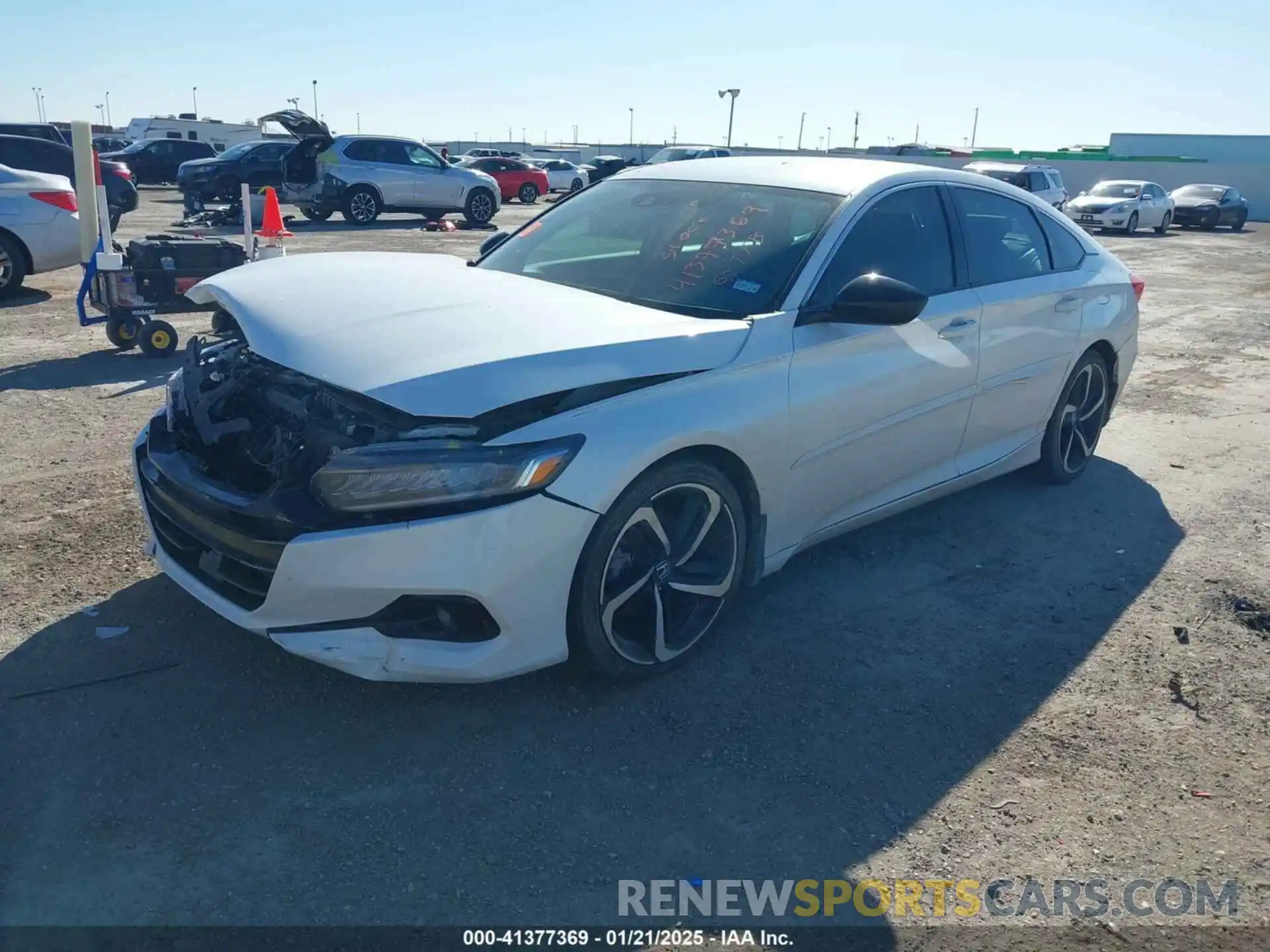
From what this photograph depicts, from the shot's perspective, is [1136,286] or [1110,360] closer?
[1110,360]

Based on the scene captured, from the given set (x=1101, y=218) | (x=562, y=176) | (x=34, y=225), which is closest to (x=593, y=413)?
(x=34, y=225)

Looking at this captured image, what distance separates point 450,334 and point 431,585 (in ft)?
2.70

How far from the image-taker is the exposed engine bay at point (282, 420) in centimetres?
292

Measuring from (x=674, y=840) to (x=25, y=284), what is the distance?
1145 cm

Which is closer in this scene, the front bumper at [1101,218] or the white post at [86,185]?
the white post at [86,185]

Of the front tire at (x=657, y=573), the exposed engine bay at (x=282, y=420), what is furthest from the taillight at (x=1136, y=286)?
the exposed engine bay at (x=282, y=420)

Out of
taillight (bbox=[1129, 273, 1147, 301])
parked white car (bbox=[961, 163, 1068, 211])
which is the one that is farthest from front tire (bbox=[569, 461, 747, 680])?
parked white car (bbox=[961, 163, 1068, 211])

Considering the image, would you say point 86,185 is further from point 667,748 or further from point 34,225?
point 667,748

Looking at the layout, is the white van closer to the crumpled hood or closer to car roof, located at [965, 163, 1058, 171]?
car roof, located at [965, 163, 1058, 171]

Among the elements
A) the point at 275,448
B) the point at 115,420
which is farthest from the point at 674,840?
the point at 115,420

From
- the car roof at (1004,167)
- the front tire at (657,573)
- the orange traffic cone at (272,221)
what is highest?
the car roof at (1004,167)

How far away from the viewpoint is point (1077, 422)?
223 inches

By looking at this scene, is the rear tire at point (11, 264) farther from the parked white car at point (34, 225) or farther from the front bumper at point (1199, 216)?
the front bumper at point (1199, 216)

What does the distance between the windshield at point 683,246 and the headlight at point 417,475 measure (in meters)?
1.16
